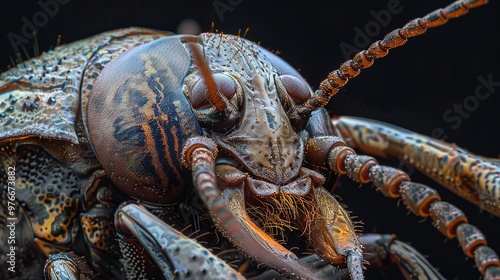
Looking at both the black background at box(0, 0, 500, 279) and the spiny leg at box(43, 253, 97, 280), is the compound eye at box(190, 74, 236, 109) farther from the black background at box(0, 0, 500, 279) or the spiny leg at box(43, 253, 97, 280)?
the black background at box(0, 0, 500, 279)

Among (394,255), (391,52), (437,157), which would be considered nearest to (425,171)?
(437,157)

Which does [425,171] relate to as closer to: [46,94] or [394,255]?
[394,255]

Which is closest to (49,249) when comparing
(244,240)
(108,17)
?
(244,240)

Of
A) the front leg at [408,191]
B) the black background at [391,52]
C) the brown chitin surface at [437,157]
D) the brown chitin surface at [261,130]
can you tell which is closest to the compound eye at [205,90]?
the brown chitin surface at [261,130]

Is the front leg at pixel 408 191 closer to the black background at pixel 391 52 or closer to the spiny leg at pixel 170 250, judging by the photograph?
the spiny leg at pixel 170 250

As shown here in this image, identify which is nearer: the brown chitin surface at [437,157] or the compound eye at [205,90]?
the compound eye at [205,90]

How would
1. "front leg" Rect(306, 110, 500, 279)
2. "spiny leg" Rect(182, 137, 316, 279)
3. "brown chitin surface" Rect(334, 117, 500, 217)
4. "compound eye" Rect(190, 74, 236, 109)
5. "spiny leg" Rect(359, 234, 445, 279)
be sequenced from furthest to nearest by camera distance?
"spiny leg" Rect(359, 234, 445, 279) < "brown chitin surface" Rect(334, 117, 500, 217) < "compound eye" Rect(190, 74, 236, 109) < "front leg" Rect(306, 110, 500, 279) < "spiny leg" Rect(182, 137, 316, 279)

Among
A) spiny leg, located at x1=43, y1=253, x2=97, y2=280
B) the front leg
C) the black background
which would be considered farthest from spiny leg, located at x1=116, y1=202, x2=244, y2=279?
the black background
